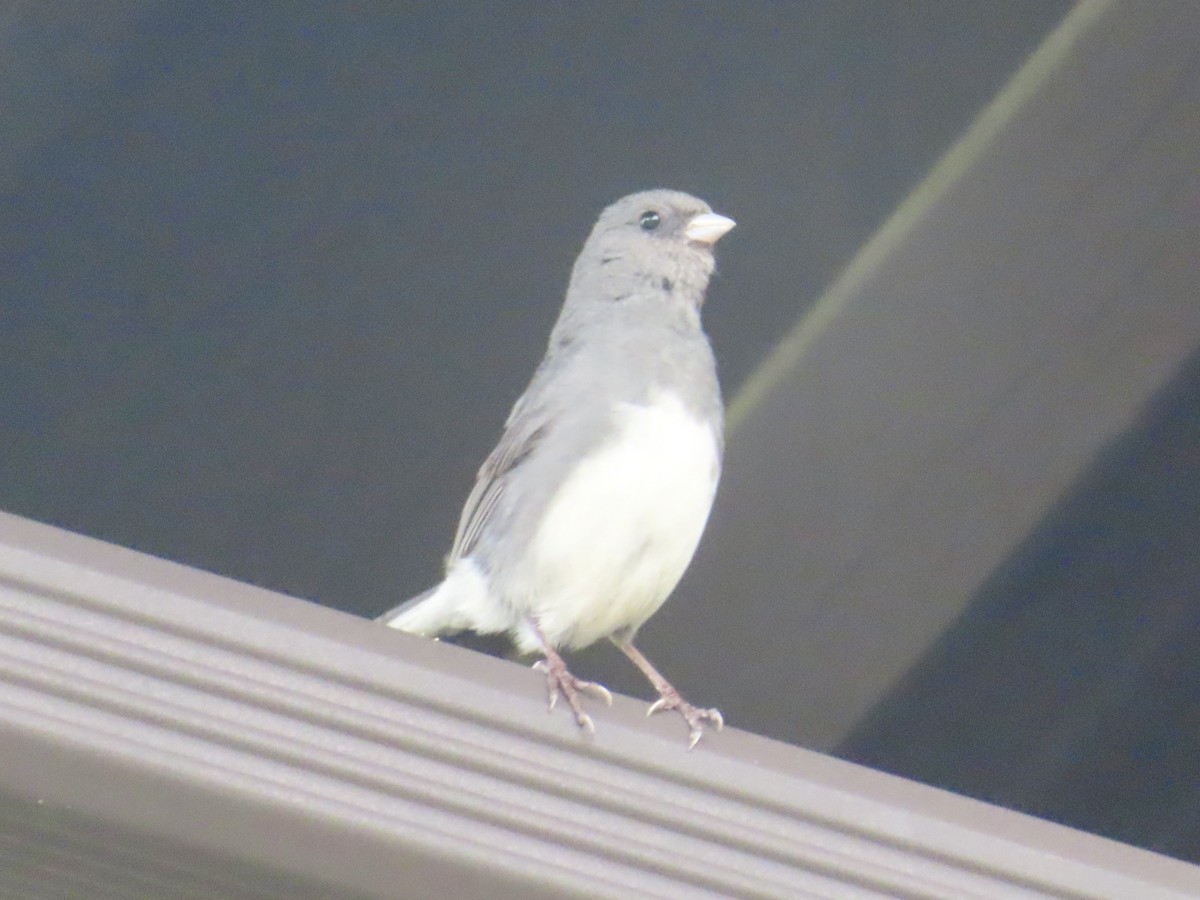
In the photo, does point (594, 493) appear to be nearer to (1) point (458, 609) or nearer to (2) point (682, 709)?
(1) point (458, 609)

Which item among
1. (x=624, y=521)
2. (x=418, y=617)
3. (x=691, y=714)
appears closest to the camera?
(x=691, y=714)

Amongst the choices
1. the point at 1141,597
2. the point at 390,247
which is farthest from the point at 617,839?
the point at 1141,597

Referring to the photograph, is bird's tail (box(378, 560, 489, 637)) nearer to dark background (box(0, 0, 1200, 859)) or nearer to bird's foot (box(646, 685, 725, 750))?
bird's foot (box(646, 685, 725, 750))

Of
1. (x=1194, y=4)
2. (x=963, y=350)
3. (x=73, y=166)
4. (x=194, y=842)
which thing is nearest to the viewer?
(x=194, y=842)

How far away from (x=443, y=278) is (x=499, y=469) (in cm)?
28

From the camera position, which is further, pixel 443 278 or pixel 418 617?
pixel 443 278

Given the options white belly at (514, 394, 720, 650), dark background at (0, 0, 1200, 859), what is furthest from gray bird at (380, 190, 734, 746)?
dark background at (0, 0, 1200, 859)

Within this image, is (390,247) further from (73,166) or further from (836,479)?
(836,479)

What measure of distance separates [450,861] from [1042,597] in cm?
122

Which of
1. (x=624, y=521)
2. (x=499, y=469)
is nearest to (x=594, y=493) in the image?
(x=624, y=521)

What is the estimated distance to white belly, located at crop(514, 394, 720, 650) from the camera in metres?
1.54

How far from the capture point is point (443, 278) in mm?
1851

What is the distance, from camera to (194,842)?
2.70 feet

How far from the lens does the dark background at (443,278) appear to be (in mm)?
1671
